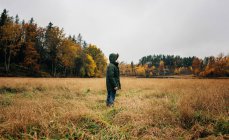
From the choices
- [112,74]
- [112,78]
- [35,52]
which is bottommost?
[112,78]

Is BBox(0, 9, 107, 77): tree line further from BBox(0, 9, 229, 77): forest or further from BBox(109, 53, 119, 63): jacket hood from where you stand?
BBox(109, 53, 119, 63): jacket hood

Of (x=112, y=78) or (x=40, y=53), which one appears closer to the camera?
(x=112, y=78)

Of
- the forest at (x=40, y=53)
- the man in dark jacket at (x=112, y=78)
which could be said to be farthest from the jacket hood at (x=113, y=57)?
the forest at (x=40, y=53)

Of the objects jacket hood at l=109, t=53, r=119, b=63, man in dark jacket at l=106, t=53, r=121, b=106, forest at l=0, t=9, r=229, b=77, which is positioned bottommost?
man in dark jacket at l=106, t=53, r=121, b=106

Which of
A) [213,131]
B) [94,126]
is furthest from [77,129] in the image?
[213,131]

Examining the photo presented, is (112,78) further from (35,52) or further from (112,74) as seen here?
(35,52)

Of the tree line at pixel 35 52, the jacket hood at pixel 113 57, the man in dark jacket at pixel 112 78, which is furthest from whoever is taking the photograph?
the tree line at pixel 35 52

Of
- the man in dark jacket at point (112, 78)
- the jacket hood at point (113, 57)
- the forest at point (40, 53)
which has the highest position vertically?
the forest at point (40, 53)

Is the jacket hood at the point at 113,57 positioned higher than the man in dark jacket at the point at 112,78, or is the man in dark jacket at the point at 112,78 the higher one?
the jacket hood at the point at 113,57

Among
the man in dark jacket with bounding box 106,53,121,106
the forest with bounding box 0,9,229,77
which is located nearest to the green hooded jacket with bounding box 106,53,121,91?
the man in dark jacket with bounding box 106,53,121,106

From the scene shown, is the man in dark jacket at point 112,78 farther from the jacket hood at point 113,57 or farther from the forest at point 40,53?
the forest at point 40,53

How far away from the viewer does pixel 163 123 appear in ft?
14.2

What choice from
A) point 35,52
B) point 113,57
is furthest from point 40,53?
point 113,57

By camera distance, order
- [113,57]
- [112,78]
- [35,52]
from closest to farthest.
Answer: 1. [112,78]
2. [113,57]
3. [35,52]
